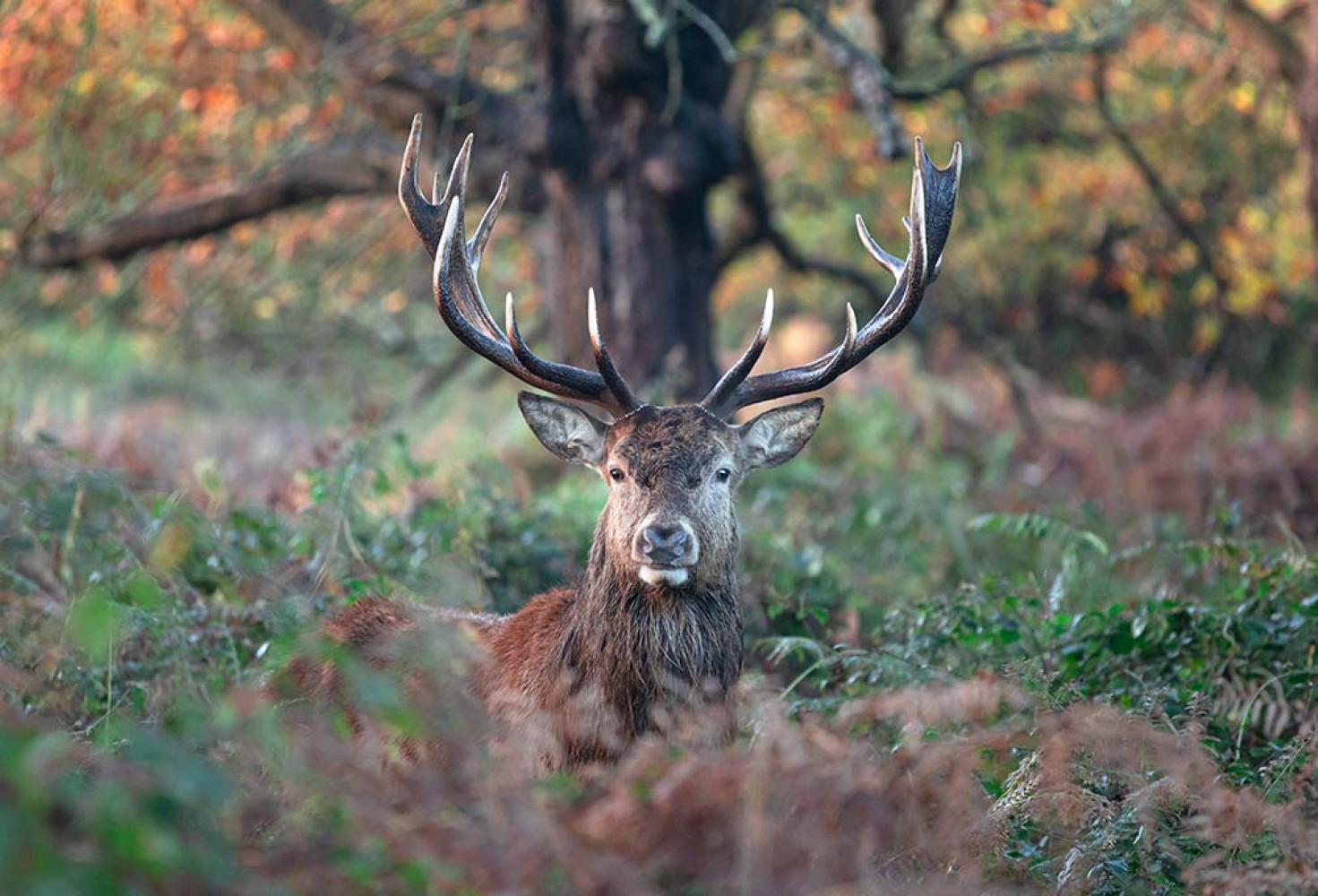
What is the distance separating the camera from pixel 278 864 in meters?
2.96

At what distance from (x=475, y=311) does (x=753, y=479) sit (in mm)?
4735

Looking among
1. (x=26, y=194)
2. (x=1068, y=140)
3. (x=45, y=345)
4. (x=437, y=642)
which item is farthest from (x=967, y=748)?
(x=45, y=345)

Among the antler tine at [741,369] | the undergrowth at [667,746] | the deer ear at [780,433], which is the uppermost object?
the antler tine at [741,369]

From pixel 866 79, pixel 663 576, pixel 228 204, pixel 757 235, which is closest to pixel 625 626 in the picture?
pixel 663 576

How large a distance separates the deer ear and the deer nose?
3.08ft

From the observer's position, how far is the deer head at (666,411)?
5.54 meters

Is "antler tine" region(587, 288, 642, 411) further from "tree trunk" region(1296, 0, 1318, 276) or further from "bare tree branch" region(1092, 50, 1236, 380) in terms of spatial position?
"bare tree branch" region(1092, 50, 1236, 380)

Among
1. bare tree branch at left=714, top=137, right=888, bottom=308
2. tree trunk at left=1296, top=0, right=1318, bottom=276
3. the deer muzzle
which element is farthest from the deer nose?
tree trunk at left=1296, top=0, right=1318, bottom=276

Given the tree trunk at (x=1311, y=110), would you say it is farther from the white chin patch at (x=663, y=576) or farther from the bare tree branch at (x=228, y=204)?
the white chin patch at (x=663, y=576)

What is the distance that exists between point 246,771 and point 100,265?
320 inches

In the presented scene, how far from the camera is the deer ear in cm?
630

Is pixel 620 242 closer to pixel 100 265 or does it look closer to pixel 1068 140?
pixel 100 265

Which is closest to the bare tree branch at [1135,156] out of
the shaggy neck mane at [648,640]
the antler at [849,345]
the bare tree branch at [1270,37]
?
the bare tree branch at [1270,37]

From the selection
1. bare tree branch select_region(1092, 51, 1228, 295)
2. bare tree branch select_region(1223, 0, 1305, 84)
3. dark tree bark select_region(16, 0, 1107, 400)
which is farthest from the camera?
bare tree branch select_region(1092, 51, 1228, 295)
